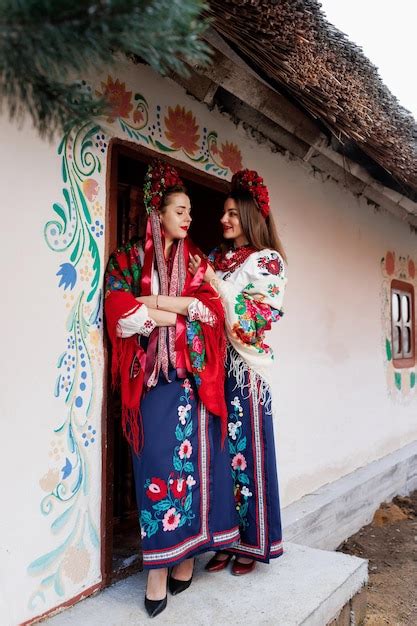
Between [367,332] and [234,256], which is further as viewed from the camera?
[367,332]

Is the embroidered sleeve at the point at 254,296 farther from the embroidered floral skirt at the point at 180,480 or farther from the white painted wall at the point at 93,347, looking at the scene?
the white painted wall at the point at 93,347

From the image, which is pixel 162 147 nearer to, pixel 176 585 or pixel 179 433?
pixel 179 433

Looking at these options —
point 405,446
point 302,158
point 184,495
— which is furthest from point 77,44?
point 405,446

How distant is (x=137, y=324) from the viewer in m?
1.89

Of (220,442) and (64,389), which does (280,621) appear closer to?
(220,442)

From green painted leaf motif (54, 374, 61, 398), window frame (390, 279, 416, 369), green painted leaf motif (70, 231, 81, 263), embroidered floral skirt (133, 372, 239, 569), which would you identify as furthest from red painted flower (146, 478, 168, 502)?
window frame (390, 279, 416, 369)

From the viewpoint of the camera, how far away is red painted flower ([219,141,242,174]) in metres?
2.77

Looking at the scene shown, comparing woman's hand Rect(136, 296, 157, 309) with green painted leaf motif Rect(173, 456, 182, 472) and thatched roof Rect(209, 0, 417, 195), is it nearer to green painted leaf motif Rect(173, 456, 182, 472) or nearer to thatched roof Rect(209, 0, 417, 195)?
green painted leaf motif Rect(173, 456, 182, 472)

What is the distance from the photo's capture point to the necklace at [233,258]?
228 centimetres

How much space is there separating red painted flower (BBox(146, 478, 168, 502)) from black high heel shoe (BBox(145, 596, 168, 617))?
360mm

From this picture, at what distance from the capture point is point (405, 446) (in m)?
5.12

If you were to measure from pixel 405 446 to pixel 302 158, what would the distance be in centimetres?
319

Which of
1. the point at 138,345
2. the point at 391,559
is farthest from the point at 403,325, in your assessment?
the point at 138,345

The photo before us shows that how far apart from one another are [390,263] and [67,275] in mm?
3868
